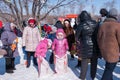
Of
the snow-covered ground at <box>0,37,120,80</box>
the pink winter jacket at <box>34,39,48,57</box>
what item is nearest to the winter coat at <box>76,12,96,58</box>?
the snow-covered ground at <box>0,37,120,80</box>

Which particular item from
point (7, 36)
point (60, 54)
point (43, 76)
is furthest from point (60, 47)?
point (7, 36)

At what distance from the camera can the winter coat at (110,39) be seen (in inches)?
206

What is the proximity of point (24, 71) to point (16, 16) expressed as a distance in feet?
36.5

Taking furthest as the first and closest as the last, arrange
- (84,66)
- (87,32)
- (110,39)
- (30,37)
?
(30,37)
(84,66)
(87,32)
(110,39)

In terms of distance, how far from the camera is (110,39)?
208 inches

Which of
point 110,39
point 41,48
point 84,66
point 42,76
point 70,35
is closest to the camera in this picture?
point 110,39

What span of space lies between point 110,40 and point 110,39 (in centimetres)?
2

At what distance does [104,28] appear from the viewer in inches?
214

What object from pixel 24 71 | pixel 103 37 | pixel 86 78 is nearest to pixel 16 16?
pixel 24 71

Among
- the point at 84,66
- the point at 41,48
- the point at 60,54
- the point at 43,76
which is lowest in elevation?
the point at 43,76

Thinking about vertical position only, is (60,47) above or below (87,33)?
below

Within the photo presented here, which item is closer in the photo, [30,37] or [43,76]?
[43,76]

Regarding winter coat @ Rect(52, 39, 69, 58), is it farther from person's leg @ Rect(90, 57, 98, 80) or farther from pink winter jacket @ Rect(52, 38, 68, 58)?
person's leg @ Rect(90, 57, 98, 80)

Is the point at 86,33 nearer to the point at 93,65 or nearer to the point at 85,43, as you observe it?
the point at 85,43
